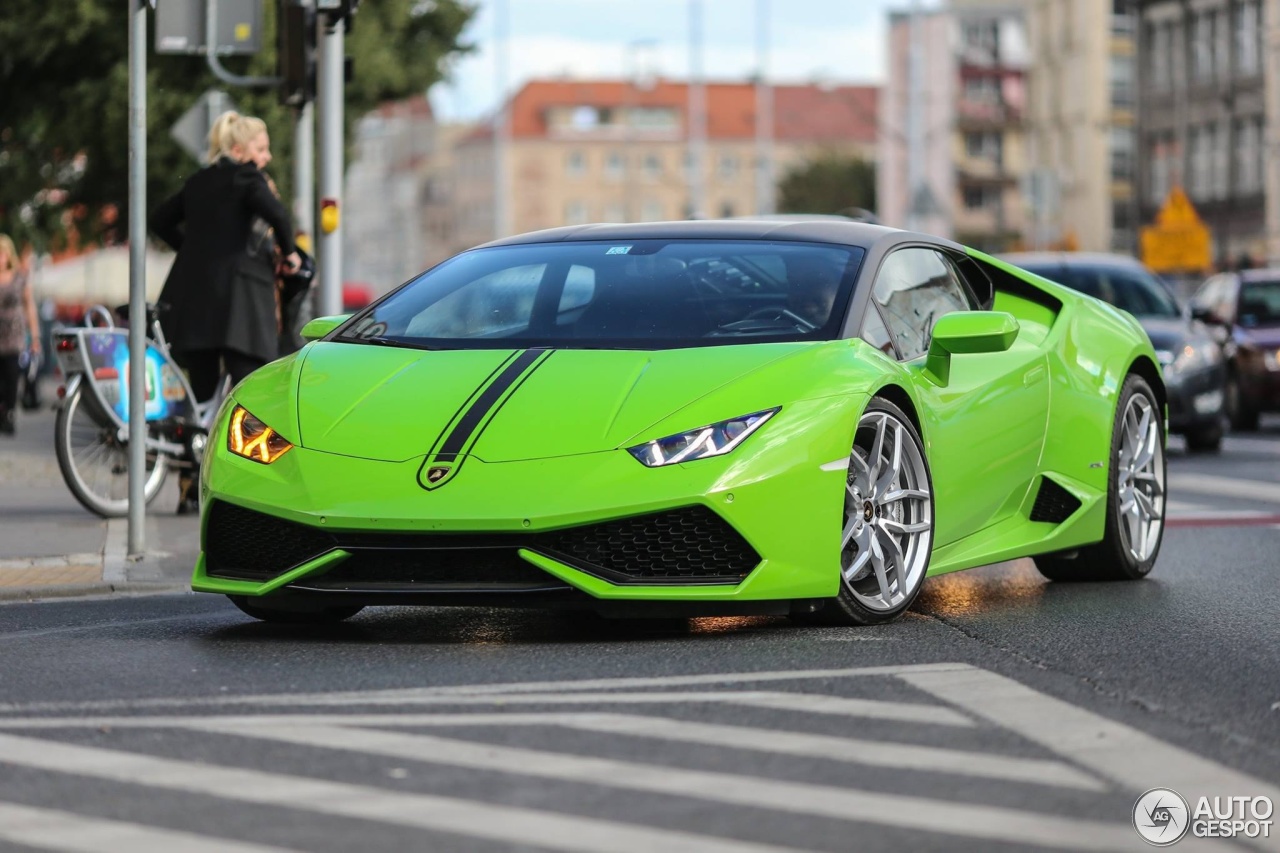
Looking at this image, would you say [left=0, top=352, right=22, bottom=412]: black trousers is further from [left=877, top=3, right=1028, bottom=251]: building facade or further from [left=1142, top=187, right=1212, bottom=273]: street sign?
[left=877, top=3, right=1028, bottom=251]: building facade

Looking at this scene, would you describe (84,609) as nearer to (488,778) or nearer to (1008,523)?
(1008,523)

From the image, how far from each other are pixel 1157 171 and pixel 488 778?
2908 inches

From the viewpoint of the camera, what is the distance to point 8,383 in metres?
21.8

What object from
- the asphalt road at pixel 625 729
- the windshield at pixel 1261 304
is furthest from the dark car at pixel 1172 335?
the asphalt road at pixel 625 729

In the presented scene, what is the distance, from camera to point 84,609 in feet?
26.9

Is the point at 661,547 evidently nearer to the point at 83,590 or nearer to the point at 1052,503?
the point at 1052,503

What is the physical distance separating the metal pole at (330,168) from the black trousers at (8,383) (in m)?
8.35

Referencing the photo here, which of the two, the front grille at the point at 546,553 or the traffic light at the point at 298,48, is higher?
the traffic light at the point at 298,48

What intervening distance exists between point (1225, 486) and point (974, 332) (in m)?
7.69

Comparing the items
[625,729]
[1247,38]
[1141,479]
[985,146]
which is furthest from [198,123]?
[985,146]

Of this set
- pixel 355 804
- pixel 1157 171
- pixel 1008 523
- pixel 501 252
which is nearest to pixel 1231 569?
pixel 1008 523

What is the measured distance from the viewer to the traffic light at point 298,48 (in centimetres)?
1286

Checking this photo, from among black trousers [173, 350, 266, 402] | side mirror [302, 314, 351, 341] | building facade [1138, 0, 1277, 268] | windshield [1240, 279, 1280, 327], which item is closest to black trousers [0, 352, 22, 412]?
black trousers [173, 350, 266, 402]

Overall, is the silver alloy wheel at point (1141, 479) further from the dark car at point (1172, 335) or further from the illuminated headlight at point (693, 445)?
the dark car at point (1172, 335)
